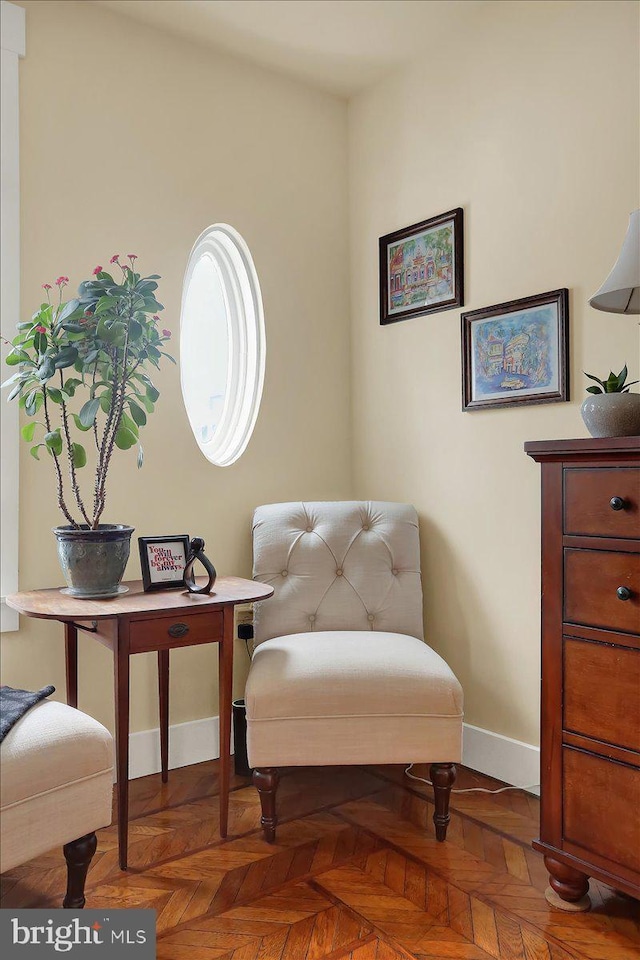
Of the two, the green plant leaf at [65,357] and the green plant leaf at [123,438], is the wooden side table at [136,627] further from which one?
the green plant leaf at [65,357]

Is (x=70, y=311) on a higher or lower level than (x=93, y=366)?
higher

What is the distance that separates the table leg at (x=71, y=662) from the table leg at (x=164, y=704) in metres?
0.32

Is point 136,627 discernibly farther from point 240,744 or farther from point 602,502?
point 602,502

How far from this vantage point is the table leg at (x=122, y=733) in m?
2.04

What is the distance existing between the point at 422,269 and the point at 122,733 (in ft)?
→ 6.35

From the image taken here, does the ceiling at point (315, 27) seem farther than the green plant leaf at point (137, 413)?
Yes

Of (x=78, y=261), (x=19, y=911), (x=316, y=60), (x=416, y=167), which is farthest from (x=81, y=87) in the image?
(x=19, y=911)

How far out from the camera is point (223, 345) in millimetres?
3125

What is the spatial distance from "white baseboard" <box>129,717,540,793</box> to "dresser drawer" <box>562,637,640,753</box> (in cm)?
76

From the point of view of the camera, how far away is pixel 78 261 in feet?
8.40

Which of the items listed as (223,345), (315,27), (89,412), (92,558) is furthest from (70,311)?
A: (315,27)

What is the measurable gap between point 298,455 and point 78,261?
1.11m

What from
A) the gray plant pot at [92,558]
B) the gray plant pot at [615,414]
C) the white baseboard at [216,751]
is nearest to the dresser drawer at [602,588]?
A: the gray plant pot at [615,414]

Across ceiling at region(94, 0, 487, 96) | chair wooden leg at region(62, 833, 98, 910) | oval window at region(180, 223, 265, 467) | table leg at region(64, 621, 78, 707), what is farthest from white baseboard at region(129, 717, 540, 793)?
ceiling at region(94, 0, 487, 96)
